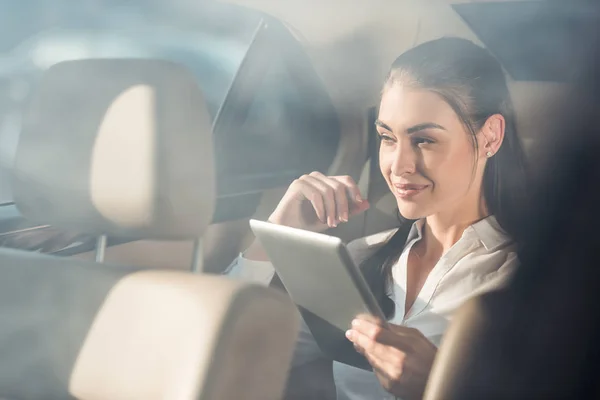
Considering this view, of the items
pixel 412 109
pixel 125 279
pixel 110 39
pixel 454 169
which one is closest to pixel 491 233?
pixel 454 169

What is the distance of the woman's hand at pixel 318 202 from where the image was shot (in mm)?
1157

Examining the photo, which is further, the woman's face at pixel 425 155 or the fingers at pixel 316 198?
the fingers at pixel 316 198

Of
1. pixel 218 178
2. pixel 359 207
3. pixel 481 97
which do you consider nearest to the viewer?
pixel 481 97

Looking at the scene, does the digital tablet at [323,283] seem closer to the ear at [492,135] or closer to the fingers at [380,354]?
the fingers at [380,354]

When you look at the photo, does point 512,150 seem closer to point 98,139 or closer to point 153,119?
point 153,119

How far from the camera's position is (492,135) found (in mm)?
1041

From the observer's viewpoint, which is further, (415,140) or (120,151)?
(120,151)

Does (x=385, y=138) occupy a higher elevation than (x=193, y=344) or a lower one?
higher

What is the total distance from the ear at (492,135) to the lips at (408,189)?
10cm

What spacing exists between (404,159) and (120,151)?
0.49 meters

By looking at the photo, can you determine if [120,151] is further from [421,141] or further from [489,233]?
[489,233]

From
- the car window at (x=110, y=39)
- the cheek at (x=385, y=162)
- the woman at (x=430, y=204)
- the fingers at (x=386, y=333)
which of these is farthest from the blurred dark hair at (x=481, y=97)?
the car window at (x=110, y=39)

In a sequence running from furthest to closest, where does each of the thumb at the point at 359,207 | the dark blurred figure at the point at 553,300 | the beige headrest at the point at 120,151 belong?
the beige headrest at the point at 120,151 < the thumb at the point at 359,207 < the dark blurred figure at the point at 553,300

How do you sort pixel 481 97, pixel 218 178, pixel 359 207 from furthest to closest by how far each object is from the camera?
1. pixel 218 178
2. pixel 359 207
3. pixel 481 97
